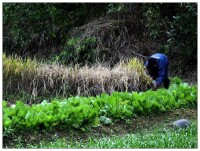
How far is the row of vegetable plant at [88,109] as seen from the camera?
6.34 meters

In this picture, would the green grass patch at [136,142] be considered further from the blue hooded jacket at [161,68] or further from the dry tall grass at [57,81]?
the blue hooded jacket at [161,68]

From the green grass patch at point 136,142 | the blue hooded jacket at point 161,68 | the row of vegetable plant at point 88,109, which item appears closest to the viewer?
the green grass patch at point 136,142

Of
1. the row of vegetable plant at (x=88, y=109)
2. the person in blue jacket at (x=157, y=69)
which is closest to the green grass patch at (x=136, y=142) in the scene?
the row of vegetable plant at (x=88, y=109)

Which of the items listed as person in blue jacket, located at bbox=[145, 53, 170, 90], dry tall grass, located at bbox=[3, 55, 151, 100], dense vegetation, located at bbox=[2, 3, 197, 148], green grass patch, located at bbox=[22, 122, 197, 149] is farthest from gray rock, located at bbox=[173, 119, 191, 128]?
person in blue jacket, located at bbox=[145, 53, 170, 90]

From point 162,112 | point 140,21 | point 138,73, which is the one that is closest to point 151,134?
point 162,112

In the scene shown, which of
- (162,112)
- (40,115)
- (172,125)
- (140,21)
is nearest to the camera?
(40,115)

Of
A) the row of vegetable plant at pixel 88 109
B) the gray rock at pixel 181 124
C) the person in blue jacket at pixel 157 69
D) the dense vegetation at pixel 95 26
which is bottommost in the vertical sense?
the gray rock at pixel 181 124

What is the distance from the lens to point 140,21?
49.1ft

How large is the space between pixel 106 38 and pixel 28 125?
27.1 feet

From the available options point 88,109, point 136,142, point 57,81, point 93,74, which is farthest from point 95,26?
point 136,142

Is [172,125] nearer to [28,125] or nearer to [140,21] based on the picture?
[28,125]

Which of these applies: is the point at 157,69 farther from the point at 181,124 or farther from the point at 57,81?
the point at 181,124

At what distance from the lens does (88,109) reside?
22.5 feet

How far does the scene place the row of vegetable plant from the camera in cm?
634
